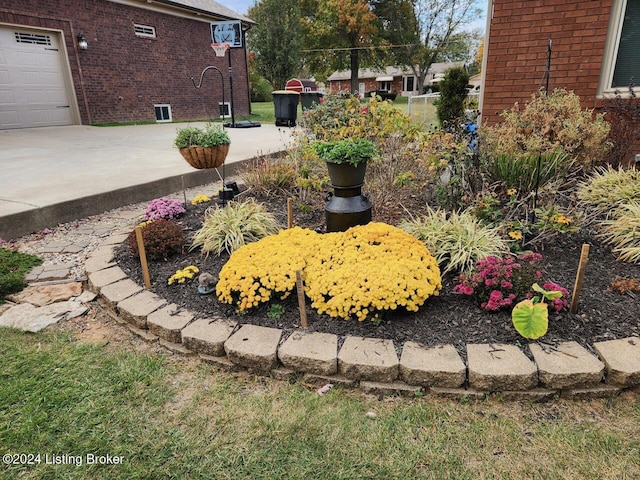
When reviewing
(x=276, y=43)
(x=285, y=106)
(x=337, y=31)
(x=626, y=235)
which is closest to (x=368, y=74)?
(x=337, y=31)

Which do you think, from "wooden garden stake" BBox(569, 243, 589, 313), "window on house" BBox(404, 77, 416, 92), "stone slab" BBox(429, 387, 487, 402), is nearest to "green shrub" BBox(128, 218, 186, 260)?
"stone slab" BBox(429, 387, 487, 402)

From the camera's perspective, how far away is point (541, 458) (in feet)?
4.84

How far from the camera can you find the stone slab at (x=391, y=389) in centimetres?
180

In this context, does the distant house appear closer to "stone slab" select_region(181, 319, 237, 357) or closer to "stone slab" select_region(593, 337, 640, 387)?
"stone slab" select_region(181, 319, 237, 357)

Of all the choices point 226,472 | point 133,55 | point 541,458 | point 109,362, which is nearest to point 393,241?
point 541,458

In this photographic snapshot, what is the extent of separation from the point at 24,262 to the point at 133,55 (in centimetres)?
1039

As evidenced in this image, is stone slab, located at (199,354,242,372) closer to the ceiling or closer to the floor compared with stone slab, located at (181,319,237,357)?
closer to the floor

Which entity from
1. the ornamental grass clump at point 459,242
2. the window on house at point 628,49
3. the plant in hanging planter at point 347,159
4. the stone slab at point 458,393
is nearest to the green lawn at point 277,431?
the stone slab at point 458,393

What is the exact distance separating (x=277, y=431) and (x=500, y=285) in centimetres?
135

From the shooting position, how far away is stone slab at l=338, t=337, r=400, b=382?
1.81 m

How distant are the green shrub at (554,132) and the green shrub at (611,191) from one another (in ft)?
1.41

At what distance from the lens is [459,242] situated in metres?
2.57

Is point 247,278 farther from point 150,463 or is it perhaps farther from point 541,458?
point 541,458

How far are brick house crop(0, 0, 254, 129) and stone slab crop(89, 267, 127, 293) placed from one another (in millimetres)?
8174
